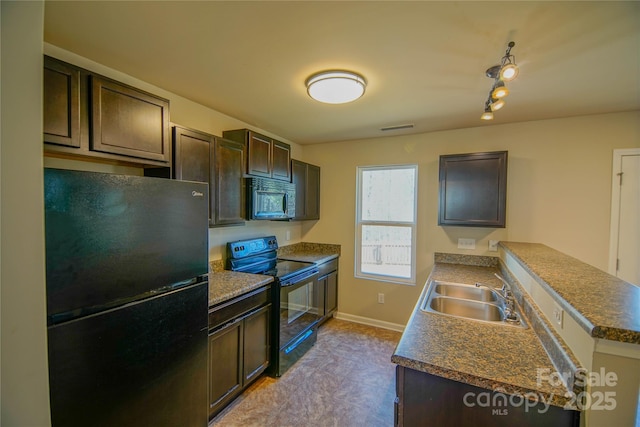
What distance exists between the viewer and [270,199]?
2803 millimetres

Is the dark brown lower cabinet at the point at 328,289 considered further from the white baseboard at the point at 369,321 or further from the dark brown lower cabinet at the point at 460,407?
the dark brown lower cabinet at the point at 460,407

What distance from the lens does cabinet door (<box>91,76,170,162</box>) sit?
148cm

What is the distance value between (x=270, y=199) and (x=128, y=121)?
141cm

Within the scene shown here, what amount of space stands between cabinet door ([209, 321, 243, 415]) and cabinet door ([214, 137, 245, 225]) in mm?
881

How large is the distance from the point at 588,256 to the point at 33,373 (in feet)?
12.4

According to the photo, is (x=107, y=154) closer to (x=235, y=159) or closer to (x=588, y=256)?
(x=235, y=159)

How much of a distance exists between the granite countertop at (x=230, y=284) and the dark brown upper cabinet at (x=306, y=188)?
1129 mm

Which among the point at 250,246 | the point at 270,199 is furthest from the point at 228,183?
the point at 250,246

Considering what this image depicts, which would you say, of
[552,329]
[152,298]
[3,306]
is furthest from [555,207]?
[3,306]

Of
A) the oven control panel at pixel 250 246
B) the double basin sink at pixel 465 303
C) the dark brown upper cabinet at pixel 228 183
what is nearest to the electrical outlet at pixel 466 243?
the double basin sink at pixel 465 303

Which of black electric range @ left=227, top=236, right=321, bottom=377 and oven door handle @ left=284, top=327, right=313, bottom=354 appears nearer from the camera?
black electric range @ left=227, top=236, right=321, bottom=377

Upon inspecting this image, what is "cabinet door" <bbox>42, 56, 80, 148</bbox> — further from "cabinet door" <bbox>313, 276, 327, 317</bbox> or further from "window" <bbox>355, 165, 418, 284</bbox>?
"window" <bbox>355, 165, 418, 284</bbox>

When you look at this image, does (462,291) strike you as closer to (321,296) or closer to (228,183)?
(321,296)
